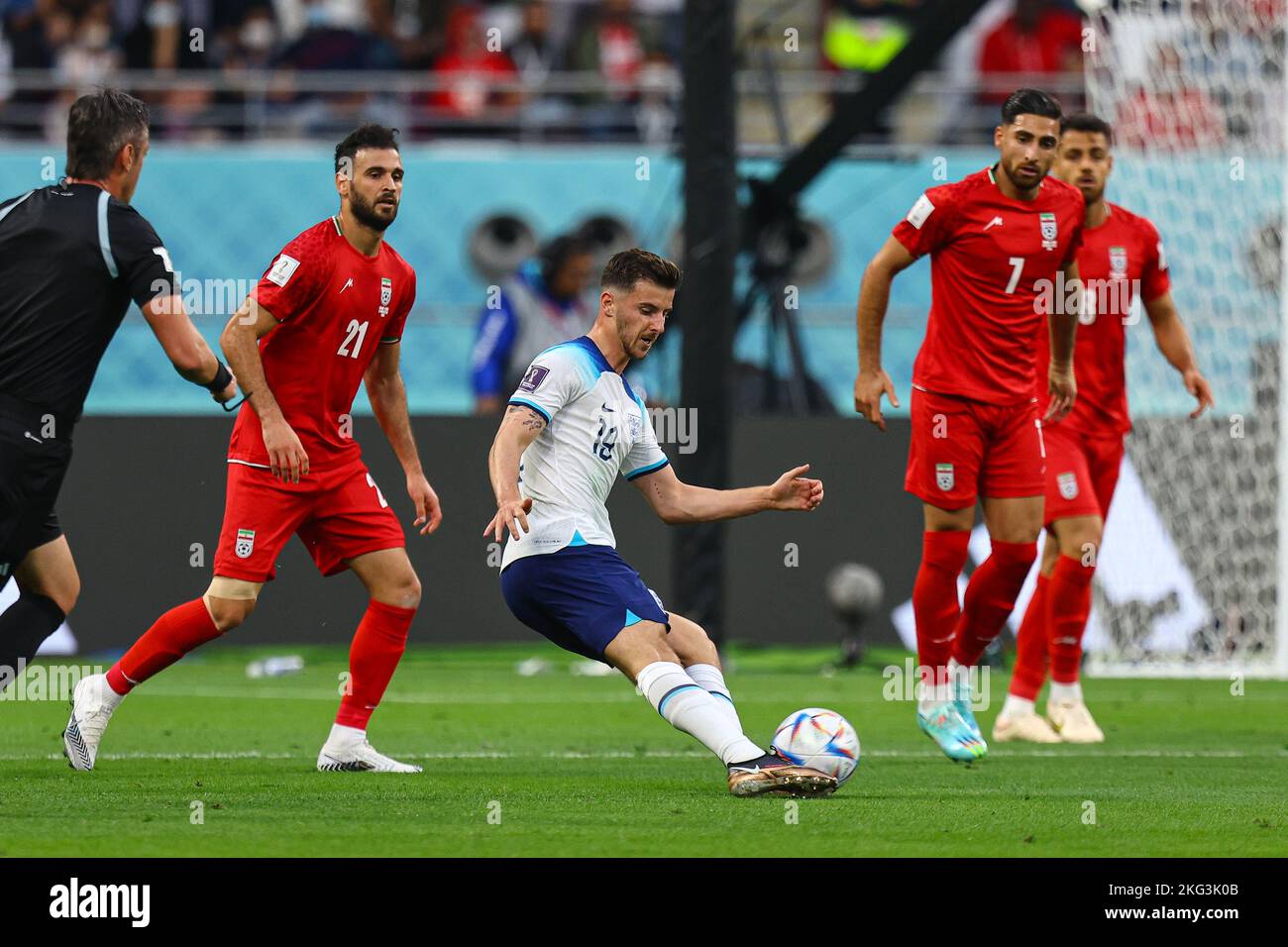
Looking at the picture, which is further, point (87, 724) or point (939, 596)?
point (939, 596)

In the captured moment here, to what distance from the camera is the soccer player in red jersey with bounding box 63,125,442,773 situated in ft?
24.0

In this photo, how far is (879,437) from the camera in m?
14.4

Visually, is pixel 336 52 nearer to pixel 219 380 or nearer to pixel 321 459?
pixel 321 459

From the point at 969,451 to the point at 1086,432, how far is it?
1.53 metres

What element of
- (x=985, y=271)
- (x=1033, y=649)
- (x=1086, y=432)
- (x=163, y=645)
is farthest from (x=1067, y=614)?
(x=163, y=645)

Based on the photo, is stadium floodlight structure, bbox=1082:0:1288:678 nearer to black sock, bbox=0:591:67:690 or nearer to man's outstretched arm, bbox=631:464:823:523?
man's outstretched arm, bbox=631:464:823:523

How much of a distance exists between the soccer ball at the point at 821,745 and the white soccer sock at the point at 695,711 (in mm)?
145

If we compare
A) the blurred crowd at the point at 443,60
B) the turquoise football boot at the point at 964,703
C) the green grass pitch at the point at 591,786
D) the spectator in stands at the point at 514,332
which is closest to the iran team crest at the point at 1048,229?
the turquoise football boot at the point at 964,703

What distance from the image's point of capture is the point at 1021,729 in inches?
361

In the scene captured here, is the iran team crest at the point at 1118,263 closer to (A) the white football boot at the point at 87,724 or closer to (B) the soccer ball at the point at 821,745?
(B) the soccer ball at the point at 821,745

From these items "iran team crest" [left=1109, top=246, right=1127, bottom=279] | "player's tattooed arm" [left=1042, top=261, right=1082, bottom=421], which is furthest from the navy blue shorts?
"iran team crest" [left=1109, top=246, right=1127, bottom=279]

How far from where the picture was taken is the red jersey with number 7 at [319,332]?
7316 millimetres

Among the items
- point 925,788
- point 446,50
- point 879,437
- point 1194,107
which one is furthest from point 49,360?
point 446,50
